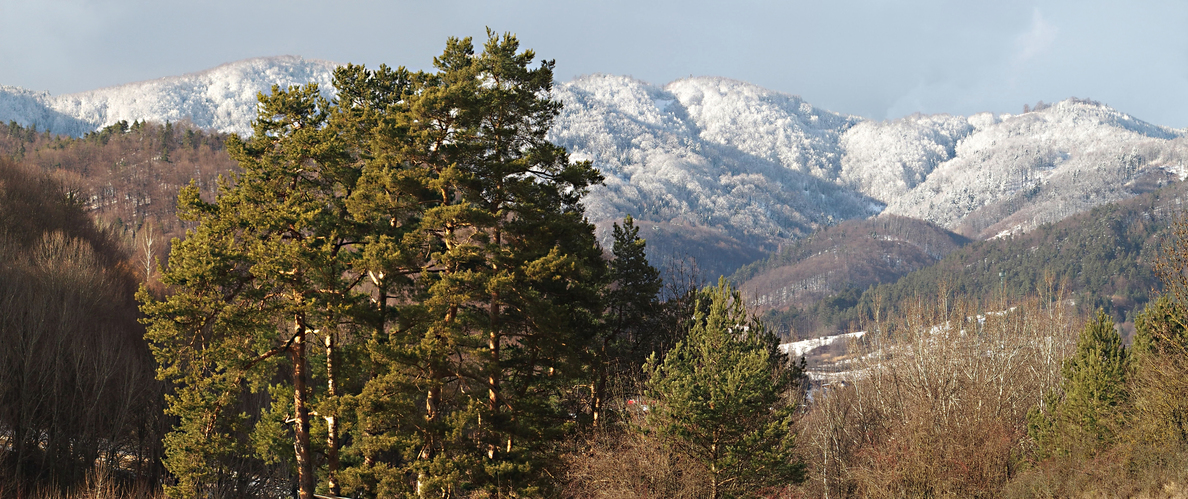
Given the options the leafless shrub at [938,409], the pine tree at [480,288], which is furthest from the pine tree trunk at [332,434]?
the leafless shrub at [938,409]

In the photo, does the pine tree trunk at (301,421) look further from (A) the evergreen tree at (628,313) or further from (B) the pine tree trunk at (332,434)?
(A) the evergreen tree at (628,313)

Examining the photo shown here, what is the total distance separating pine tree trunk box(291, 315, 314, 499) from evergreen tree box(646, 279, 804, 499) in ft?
33.2

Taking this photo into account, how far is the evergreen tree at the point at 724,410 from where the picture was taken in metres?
23.2

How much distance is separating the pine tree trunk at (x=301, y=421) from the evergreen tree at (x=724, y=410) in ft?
33.2

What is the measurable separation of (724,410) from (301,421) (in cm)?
1243

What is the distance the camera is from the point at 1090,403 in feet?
107

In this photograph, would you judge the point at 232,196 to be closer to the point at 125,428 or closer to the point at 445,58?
the point at 445,58

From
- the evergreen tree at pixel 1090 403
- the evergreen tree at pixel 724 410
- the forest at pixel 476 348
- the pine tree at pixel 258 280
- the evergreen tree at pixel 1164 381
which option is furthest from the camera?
the evergreen tree at pixel 1090 403

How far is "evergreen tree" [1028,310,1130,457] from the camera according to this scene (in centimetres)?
3180

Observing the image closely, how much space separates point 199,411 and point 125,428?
65.1ft

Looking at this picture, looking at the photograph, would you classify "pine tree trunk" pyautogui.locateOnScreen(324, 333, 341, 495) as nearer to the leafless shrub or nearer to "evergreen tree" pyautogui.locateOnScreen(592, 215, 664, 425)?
"evergreen tree" pyautogui.locateOnScreen(592, 215, 664, 425)

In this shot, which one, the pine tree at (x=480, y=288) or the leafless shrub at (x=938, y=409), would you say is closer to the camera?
the pine tree at (x=480, y=288)

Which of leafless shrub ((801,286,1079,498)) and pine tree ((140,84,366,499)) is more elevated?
pine tree ((140,84,366,499))

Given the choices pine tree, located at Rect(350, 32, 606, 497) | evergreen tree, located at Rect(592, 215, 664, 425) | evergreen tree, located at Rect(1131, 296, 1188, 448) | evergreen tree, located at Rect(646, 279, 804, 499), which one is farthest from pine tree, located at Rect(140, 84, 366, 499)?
evergreen tree, located at Rect(1131, 296, 1188, 448)
